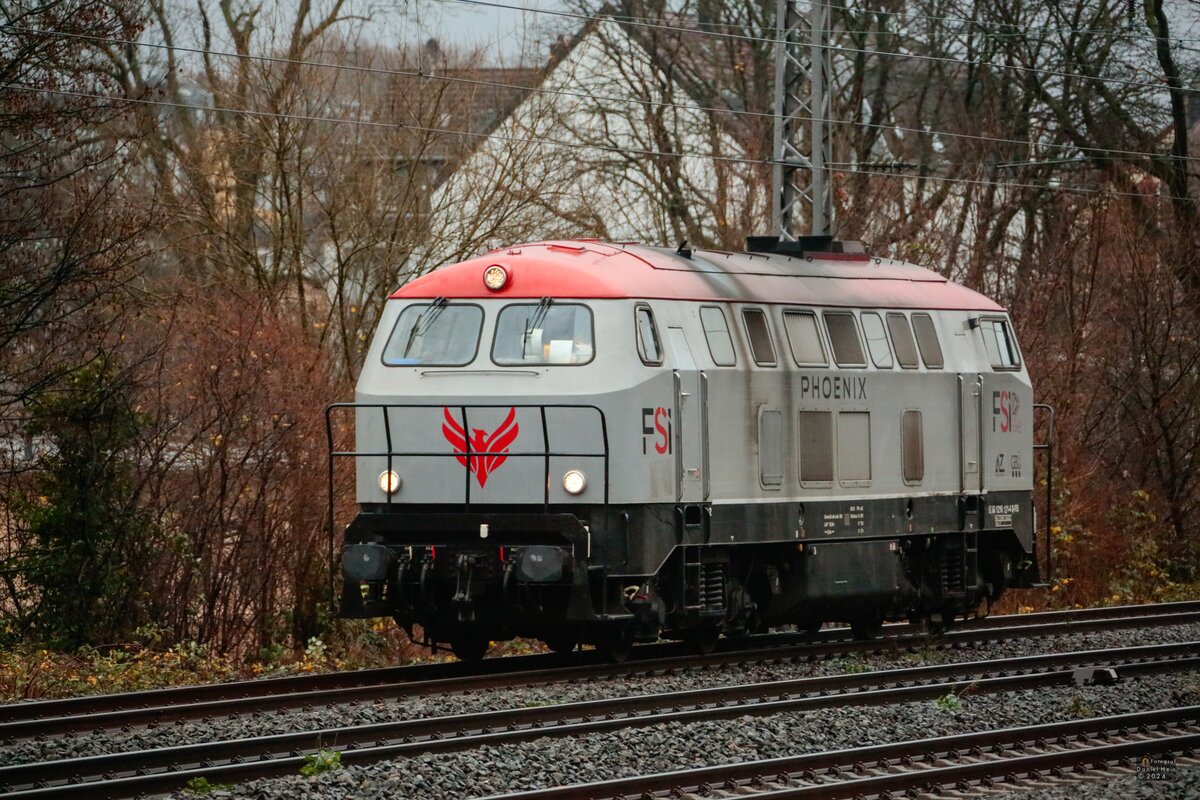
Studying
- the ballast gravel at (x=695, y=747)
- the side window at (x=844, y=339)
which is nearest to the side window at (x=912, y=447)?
the side window at (x=844, y=339)

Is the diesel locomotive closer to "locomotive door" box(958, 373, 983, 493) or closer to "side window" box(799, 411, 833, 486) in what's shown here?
"side window" box(799, 411, 833, 486)

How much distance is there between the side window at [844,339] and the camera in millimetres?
15906

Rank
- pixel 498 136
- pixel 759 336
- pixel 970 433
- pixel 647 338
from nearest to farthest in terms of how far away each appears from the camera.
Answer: pixel 647 338 < pixel 759 336 < pixel 970 433 < pixel 498 136

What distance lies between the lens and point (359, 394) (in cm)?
1427

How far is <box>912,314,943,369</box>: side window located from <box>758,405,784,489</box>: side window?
94.2 inches

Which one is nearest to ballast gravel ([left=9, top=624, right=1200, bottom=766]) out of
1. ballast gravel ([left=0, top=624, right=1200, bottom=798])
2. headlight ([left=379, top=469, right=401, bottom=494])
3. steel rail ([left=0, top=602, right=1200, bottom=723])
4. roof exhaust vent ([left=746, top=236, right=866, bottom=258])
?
ballast gravel ([left=0, top=624, right=1200, bottom=798])

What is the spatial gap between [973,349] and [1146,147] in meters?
17.2

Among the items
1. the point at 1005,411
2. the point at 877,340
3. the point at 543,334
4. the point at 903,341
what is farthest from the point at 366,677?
the point at 1005,411

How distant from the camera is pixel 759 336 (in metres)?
15.1

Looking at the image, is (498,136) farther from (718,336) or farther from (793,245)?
(718,336)

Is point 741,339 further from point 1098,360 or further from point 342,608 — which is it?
point 1098,360

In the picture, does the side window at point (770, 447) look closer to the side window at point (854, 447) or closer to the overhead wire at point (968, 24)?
the side window at point (854, 447)

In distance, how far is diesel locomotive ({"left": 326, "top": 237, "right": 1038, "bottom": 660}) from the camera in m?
13.6

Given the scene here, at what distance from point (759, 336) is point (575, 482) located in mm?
2553
